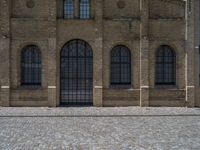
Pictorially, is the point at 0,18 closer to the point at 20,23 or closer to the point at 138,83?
the point at 20,23

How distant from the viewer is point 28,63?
2362 centimetres

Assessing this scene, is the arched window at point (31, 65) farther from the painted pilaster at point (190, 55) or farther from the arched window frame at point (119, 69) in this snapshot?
the painted pilaster at point (190, 55)

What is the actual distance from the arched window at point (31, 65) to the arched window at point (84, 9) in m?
3.77

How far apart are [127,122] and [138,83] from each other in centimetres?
684

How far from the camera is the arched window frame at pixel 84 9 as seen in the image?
2372 centimetres

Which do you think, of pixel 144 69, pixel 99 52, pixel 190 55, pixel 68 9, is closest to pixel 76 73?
pixel 99 52

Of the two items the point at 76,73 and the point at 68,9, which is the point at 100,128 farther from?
the point at 68,9

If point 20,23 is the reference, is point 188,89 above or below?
below

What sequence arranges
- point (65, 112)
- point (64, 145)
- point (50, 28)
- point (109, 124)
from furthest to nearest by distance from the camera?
point (50, 28)
point (65, 112)
point (109, 124)
point (64, 145)

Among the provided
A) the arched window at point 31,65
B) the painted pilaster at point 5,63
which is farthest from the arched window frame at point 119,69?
the painted pilaster at point 5,63

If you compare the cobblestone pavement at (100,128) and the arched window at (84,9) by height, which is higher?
the arched window at (84,9)

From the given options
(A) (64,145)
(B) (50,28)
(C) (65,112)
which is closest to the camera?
(A) (64,145)

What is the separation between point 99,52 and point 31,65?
4578mm

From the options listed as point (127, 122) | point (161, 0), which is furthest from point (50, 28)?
point (127, 122)
